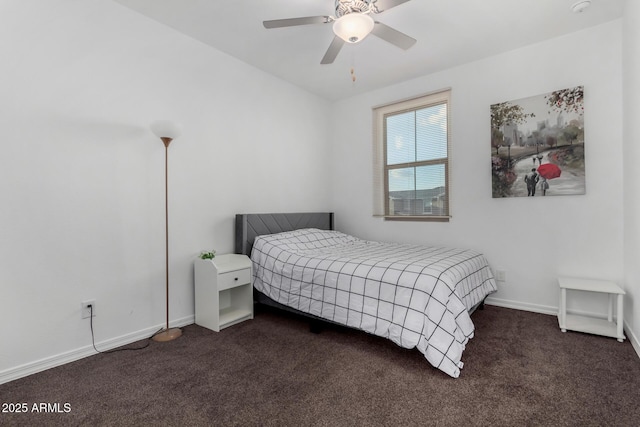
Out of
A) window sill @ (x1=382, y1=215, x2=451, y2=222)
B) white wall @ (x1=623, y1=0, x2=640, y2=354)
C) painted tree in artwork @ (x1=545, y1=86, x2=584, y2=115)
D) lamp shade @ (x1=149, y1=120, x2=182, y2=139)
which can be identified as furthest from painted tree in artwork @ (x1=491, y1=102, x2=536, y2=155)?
lamp shade @ (x1=149, y1=120, x2=182, y2=139)

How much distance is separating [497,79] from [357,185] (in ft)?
6.57

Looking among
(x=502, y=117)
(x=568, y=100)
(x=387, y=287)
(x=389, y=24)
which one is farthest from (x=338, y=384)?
(x=568, y=100)

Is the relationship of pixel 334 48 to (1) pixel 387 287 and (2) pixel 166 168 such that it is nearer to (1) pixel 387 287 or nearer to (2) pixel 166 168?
(2) pixel 166 168

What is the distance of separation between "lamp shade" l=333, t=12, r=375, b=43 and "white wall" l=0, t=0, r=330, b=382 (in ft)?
5.28

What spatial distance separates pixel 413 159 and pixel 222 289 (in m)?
2.73

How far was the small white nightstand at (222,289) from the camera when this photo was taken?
8.52 feet

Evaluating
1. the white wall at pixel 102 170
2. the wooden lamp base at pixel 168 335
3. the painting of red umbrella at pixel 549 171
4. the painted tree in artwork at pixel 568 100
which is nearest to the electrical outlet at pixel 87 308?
the white wall at pixel 102 170

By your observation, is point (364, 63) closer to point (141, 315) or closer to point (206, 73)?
point (206, 73)

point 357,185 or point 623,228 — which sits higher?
point 357,185

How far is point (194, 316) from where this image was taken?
9.33ft

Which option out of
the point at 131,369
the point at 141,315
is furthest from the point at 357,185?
the point at 131,369

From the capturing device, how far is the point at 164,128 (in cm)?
237

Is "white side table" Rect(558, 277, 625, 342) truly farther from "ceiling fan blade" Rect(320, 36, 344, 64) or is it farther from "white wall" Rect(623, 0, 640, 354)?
"ceiling fan blade" Rect(320, 36, 344, 64)

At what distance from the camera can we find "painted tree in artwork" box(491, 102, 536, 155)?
120 inches
